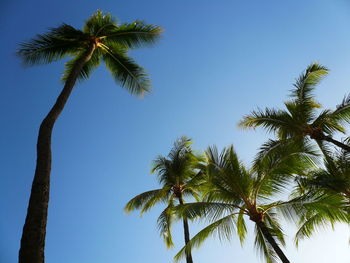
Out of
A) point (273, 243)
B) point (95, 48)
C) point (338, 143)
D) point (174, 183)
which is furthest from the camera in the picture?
point (174, 183)

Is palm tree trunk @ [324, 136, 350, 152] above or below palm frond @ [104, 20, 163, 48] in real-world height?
below

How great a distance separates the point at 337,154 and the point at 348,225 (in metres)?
2.77

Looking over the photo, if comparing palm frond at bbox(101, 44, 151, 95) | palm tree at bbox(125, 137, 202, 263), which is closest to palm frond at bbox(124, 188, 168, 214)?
palm tree at bbox(125, 137, 202, 263)

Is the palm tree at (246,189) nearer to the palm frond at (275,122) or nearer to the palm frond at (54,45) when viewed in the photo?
the palm frond at (275,122)

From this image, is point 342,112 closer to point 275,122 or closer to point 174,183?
point 275,122

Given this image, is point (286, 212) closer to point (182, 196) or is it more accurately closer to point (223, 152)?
point (223, 152)

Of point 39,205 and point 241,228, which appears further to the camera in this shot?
point 241,228

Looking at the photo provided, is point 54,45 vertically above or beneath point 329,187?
above

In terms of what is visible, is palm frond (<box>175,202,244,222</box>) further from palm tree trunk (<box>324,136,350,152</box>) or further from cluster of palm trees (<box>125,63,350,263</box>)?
palm tree trunk (<box>324,136,350,152</box>)

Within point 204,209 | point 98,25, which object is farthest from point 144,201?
point 98,25

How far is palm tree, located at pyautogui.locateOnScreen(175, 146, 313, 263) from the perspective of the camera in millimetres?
9945

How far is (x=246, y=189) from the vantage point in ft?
33.3

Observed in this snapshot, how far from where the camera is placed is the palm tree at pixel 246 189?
9.95 metres

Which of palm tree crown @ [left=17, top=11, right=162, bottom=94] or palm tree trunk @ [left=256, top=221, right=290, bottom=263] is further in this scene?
palm tree crown @ [left=17, top=11, right=162, bottom=94]
